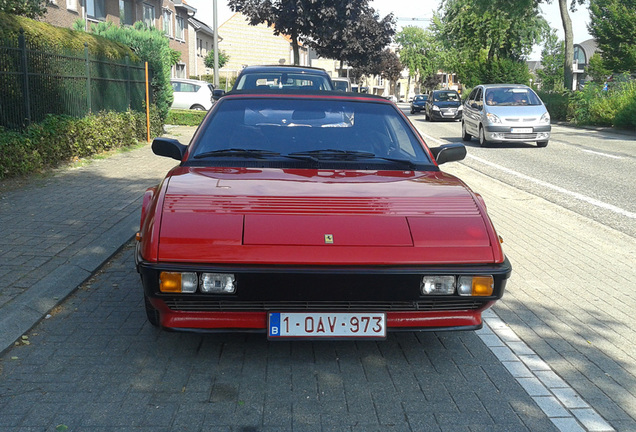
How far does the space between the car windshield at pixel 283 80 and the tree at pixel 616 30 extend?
33.2 m

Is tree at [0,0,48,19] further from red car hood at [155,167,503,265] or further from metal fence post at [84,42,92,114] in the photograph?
red car hood at [155,167,503,265]

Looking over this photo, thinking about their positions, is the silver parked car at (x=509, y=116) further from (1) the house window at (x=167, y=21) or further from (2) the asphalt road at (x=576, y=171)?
(1) the house window at (x=167, y=21)

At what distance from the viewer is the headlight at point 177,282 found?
3.41m

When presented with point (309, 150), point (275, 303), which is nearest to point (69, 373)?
point (275, 303)

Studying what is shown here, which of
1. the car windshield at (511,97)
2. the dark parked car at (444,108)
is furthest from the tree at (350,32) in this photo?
the car windshield at (511,97)

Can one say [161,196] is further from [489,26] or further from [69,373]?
[489,26]

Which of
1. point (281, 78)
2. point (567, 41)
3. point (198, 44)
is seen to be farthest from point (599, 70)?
point (281, 78)

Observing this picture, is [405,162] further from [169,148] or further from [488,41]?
[488,41]

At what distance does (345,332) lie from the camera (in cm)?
354

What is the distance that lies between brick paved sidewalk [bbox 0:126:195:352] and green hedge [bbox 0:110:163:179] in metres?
0.35

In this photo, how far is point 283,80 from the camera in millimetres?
12352

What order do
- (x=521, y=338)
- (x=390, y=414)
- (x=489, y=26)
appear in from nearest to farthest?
(x=390, y=414), (x=521, y=338), (x=489, y=26)

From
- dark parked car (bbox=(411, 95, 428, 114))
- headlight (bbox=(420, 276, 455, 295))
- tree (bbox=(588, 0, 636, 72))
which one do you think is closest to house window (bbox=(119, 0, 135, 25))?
dark parked car (bbox=(411, 95, 428, 114))

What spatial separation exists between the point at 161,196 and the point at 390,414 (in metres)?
1.75
